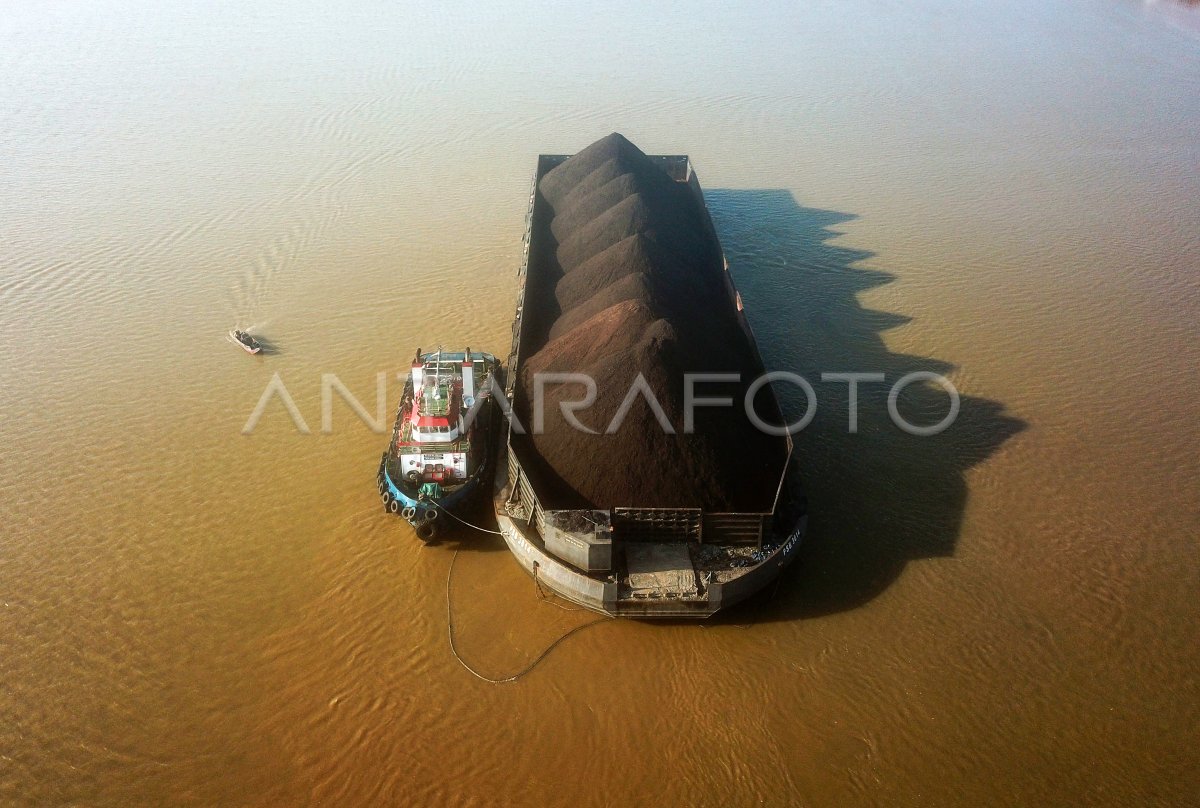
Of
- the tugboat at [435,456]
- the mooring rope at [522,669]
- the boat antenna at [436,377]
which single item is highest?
the boat antenna at [436,377]

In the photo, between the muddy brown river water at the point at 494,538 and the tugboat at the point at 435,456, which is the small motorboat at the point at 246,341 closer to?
the muddy brown river water at the point at 494,538

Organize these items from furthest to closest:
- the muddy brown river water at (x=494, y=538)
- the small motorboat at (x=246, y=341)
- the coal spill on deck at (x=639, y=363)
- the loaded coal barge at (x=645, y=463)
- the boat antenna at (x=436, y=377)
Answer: the small motorboat at (x=246, y=341), the boat antenna at (x=436, y=377), the coal spill on deck at (x=639, y=363), the loaded coal barge at (x=645, y=463), the muddy brown river water at (x=494, y=538)

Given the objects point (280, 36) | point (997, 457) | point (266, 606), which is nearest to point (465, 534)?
point (266, 606)

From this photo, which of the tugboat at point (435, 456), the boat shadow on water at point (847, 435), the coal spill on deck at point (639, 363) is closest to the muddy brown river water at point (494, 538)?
the boat shadow on water at point (847, 435)

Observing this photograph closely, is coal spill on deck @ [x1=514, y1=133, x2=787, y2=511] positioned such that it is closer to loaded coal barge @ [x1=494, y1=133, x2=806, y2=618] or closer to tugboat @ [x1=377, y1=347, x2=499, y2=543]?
loaded coal barge @ [x1=494, y1=133, x2=806, y2=618]

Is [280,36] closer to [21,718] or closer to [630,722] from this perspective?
[21,718]

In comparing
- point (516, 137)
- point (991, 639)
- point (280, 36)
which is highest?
point (280, 36)

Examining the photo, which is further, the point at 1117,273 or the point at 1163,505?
the point at 1117,273
